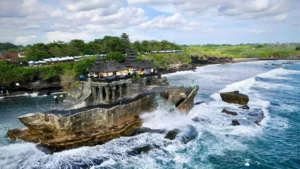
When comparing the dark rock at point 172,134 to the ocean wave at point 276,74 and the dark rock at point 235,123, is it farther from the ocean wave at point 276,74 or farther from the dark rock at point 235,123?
the ocean wave at point 276,74

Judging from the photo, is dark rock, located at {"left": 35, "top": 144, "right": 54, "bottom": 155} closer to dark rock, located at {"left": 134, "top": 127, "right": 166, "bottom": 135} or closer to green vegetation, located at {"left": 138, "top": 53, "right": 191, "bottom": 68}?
dark rock, located at {"left": 134, "top": 127, "right": 166, "bottom": 135}

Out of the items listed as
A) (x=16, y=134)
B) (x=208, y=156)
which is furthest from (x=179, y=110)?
(x=16, y=134)

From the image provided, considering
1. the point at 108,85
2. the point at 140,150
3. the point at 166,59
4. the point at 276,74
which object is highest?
the point at 166,59

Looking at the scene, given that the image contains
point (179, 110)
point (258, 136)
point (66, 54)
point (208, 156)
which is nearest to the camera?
point (208, 156)

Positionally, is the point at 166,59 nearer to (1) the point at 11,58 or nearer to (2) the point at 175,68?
(2) the point at 175,68

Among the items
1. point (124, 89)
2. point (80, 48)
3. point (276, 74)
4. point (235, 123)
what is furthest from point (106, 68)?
point (276, 74)

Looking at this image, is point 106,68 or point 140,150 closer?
point 140,150

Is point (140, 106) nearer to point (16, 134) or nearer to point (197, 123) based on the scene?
point (197, 123)
